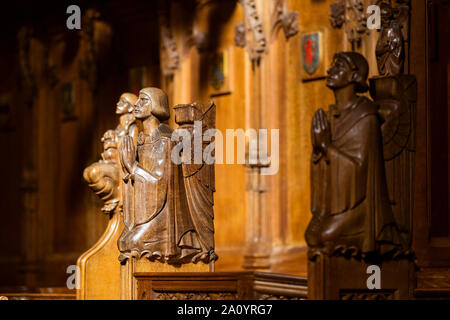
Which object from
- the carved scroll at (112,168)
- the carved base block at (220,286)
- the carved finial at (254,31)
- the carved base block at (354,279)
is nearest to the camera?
the carved base block at (354,279)

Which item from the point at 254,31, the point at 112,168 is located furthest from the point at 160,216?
the point at 254,31

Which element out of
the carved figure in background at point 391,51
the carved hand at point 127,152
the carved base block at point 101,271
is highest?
the carved figure in background at point 391,51

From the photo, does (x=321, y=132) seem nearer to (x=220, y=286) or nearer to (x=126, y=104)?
(x=220, y=286)

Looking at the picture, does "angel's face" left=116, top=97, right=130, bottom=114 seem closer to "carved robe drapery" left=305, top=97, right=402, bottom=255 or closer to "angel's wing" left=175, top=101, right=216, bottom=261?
"angel's wing" left=175, top=101, right=216, bottom=261

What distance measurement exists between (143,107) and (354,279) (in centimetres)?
243

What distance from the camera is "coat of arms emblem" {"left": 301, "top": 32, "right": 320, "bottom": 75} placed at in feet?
31.9

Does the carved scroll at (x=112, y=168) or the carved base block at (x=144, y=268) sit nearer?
the carved base block at (x=144, y=268)

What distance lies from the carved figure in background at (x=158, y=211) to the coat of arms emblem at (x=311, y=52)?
3.01 meters

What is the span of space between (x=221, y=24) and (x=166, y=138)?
4.30 m

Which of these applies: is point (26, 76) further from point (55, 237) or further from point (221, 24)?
point (221, 24)

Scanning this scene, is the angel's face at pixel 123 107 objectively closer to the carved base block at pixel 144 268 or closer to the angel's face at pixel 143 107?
the angel's face at pixel 143 107

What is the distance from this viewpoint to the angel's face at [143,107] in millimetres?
7160

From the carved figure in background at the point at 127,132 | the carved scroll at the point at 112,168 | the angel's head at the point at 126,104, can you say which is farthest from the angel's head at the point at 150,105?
the angel's head at the point at 126,104

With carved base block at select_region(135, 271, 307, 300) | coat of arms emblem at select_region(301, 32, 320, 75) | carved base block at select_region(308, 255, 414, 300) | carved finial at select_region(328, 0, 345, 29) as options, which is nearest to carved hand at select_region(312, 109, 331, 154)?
carved base block at select_region(308, 255, 414, 300)
